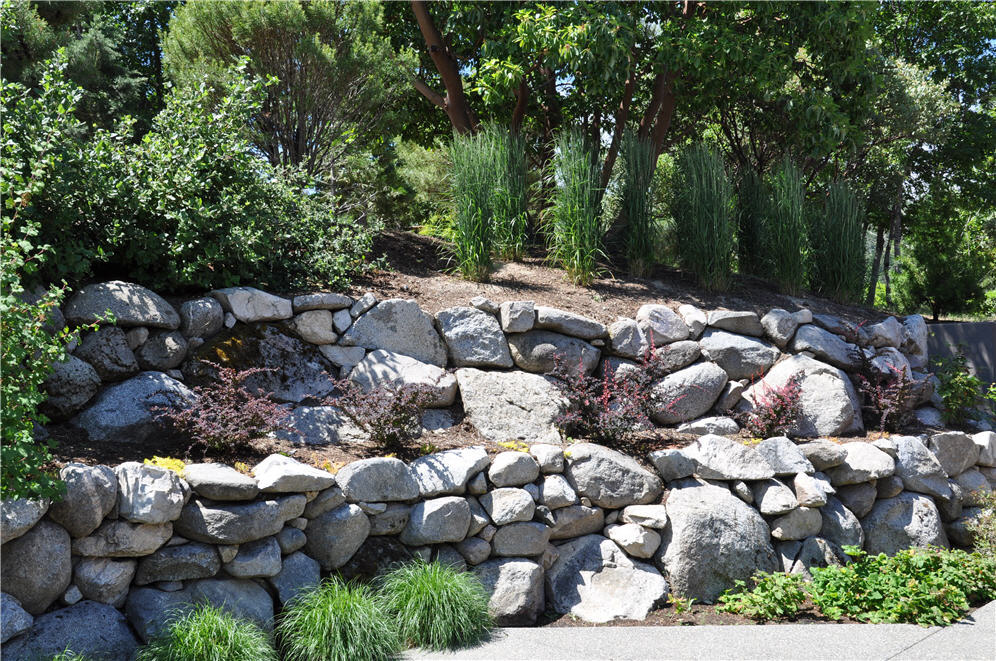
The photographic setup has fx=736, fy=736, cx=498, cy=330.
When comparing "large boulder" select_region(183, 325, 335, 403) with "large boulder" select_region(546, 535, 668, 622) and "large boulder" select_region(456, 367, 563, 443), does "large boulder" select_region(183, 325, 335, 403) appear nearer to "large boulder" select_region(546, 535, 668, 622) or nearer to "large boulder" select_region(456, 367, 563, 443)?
"large boulder" select_region(456, 367, 563, 443)

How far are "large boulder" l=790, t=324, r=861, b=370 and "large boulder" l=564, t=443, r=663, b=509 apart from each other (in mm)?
2250

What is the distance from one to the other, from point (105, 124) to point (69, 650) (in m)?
8.42

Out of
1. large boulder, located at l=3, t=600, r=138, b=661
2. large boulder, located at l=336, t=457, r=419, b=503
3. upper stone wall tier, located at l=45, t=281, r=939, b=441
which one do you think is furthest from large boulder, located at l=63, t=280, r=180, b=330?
large boulder, located at l=3, t=600, r=138, b=661

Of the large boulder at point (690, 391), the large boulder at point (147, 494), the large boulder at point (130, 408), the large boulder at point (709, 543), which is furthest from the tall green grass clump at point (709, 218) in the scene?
the large boulder at point (147, 494)

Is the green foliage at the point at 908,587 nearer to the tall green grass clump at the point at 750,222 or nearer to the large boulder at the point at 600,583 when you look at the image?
the large boulder at the point at 600,583

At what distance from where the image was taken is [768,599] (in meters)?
4.38

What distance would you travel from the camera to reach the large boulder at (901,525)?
5305 millimetres

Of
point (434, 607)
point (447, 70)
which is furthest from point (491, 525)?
point (447, 70)

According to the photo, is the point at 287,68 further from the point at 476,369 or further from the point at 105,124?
the point at 105,124

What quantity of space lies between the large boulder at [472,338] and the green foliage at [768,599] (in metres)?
2.25

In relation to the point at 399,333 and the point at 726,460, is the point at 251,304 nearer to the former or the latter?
the point at 399,333

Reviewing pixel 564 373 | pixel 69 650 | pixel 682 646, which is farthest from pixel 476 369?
pixel 69 650

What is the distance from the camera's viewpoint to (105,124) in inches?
383

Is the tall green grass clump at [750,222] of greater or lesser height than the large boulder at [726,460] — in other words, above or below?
above
